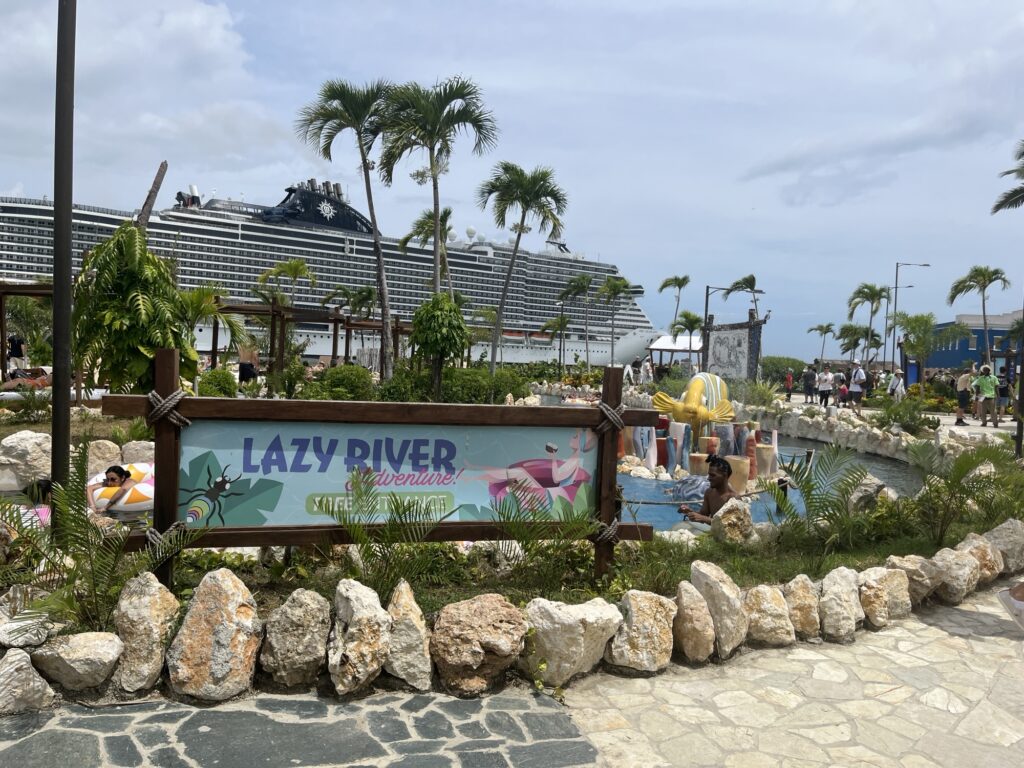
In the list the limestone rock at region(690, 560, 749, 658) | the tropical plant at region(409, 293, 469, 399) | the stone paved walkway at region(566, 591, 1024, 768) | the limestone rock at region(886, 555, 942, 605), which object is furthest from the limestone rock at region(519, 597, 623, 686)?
the tropical plant at region(409, 293, 469, 399)

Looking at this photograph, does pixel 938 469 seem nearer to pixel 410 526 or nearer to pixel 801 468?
pixel 801 468

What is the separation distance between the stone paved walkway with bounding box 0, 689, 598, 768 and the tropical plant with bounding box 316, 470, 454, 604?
0.57 metres

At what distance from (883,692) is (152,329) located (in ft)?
23.2

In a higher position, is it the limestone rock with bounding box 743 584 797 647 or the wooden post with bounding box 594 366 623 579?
the wooden post with bounding box 594 366 623 579

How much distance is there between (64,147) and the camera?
3842mm

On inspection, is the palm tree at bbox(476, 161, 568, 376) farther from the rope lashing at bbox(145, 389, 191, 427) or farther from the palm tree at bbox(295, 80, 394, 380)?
the rope lashing at bbox(145, 389, 191, 427)

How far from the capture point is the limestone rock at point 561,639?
10.0 ft

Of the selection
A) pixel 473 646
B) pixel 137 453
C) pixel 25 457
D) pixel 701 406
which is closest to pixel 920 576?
pixel 473 646

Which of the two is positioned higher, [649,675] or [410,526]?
[410,526]

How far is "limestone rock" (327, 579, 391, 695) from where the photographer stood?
9.30 ft

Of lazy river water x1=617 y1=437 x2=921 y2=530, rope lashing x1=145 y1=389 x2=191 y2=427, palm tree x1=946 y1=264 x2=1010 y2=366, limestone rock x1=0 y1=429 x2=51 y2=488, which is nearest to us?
rope lashing x1=145 y1=389 x2=191 y2=427

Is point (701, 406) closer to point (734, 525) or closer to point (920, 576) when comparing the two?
point (734, 525)

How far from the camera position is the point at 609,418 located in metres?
3.88

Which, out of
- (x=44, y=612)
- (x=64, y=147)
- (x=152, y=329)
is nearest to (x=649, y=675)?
(x=44, y=612)
